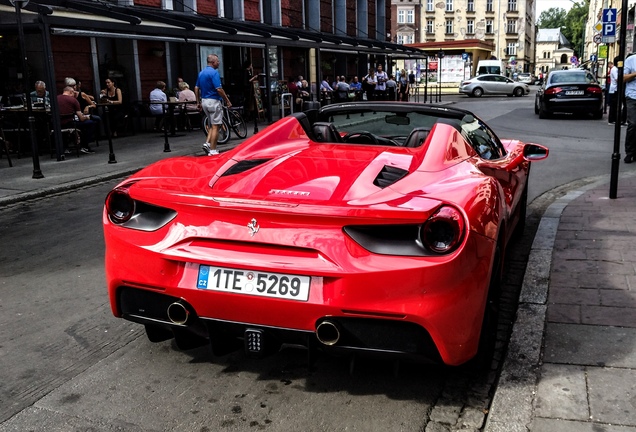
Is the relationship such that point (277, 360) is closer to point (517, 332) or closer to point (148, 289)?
point (148, 289)

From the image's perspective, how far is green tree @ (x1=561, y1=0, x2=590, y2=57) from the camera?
153875mm

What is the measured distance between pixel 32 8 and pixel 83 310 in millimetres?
9744

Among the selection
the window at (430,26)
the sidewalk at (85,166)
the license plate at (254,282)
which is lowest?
the sidewalk at (85,166)

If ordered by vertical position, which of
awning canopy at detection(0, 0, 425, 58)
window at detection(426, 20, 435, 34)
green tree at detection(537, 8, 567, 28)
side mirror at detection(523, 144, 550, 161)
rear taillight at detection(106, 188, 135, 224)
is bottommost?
side mirror at detection(523, 144, 550, 161)

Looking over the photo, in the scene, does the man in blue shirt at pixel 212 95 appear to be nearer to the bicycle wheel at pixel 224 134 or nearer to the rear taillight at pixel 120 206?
the bicycle wheel at pixel 224 134

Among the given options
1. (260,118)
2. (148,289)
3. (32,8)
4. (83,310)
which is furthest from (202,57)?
(148,289)

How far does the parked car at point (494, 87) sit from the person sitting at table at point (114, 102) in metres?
32.8

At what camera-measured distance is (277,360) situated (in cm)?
365

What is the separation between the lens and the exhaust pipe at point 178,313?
3.02 meters

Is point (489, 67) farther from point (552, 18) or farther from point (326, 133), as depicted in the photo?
point (552, 18)

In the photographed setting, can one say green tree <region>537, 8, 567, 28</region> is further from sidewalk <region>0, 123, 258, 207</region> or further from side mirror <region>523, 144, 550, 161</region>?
side mirror <region>523, 144, 550, 161</region>

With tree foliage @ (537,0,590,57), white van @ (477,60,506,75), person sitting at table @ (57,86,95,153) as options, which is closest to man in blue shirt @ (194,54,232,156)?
person sitting at table @ (57,86,95,153)

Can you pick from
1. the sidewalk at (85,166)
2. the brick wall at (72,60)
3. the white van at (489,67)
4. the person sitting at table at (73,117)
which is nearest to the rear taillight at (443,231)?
the sidewalk at (85,166)

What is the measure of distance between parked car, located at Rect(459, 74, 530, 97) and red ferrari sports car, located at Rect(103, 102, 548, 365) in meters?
44.3
